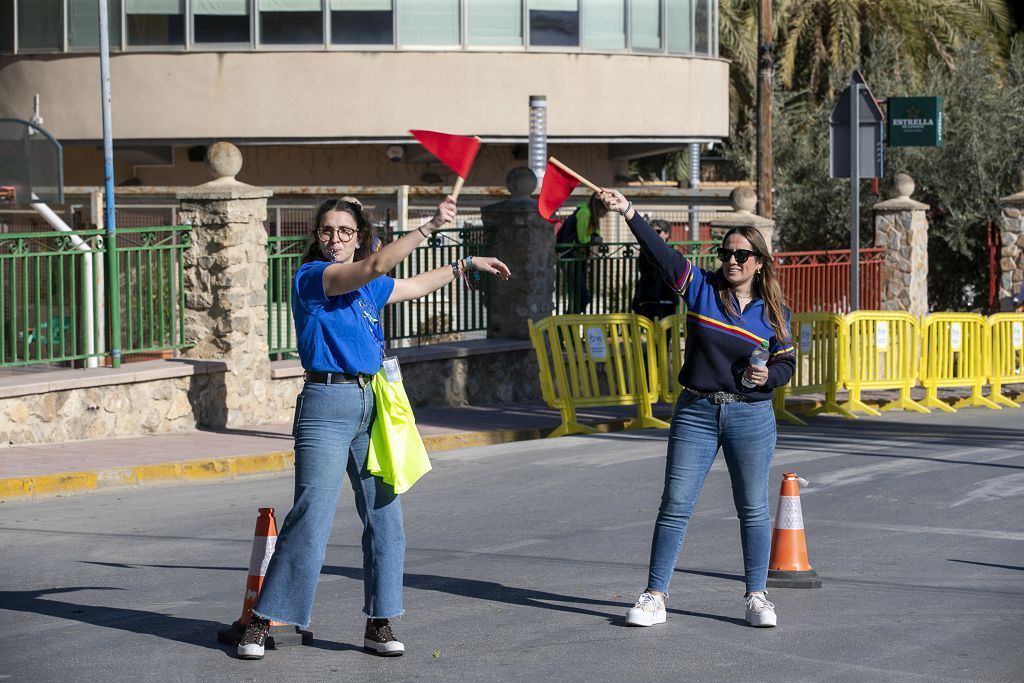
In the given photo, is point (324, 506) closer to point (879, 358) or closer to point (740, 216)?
point (879, 358)

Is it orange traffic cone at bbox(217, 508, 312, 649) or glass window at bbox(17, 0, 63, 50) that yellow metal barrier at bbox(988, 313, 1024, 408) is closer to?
orange traffic cone at bbox(217, 508, 312, 649)

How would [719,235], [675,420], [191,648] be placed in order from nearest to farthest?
[191,648]
[675,420]
[719,235]

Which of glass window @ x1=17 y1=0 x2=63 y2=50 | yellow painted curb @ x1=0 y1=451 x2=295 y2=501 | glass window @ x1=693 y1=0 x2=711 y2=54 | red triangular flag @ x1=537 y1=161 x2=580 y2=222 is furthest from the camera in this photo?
glass window @ x1=693 y1=0 x2=711 y2=54

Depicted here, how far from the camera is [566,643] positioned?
22.4ft

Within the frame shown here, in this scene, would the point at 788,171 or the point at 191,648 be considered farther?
the point at 788,171

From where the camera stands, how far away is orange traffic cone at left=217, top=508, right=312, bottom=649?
262 inches

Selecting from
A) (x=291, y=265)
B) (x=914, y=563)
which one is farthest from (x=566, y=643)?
(x=291, y=265)

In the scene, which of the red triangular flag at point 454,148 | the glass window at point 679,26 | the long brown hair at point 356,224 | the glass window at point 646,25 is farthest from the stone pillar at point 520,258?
the glass window at point 679,26

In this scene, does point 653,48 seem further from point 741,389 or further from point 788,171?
point 741,389

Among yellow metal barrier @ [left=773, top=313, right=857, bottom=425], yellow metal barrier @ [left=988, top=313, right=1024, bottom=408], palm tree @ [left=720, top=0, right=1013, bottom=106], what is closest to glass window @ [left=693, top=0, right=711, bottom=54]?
palm tree @ [left=720, top=0, right=1013, bottom=106]

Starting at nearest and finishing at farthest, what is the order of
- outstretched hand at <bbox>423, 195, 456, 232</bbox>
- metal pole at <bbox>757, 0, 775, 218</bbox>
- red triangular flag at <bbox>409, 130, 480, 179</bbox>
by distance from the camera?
outstretched hand at <bbox>423, 195, 456, 232</bbox> < red triangular flag at <bbox>409, 130, 480, 179</bbox> < metal pole at <bbox>757, 0, 775, 218</bbox>

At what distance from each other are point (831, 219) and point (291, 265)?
57.4 feet

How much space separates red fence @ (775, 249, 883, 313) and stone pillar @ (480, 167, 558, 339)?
4081 millimetres

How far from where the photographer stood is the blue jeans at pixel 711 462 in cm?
710
